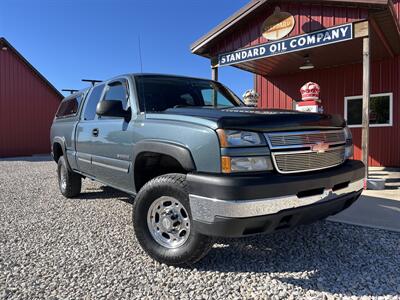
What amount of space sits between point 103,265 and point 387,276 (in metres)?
2.55

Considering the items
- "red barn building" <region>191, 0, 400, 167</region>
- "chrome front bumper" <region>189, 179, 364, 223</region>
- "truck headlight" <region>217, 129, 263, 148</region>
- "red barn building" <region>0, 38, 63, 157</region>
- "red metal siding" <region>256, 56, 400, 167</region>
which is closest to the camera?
"chrome front bumper" <region>189, 179, 364, 223</region>

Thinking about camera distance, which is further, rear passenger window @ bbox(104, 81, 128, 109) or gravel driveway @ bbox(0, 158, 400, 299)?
rear passenger window @ bbox(104, 81, 128, 109)

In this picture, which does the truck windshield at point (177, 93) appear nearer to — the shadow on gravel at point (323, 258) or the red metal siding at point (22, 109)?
the shadow on gravel at point (323, 258)

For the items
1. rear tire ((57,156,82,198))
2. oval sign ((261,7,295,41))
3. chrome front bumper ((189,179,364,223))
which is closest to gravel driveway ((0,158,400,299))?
chrome front bumper ((189,179,364,223))

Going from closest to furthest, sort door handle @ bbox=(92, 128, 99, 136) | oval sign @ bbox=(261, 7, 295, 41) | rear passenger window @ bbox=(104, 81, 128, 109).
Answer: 1. rear passenger window @ bbox=(104, 81, 128, 109)
2. door handle @ bbox=(92, 128, 99, 136)
3. oval sign @ bbox=(261, 7, 295, 41)

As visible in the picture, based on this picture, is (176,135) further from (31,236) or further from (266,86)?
(266,86)

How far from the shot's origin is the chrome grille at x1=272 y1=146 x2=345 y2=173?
110 inches

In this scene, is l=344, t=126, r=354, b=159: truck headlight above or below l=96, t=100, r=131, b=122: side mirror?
below

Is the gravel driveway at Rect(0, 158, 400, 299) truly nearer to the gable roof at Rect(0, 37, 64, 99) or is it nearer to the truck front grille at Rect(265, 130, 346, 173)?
the truck front grille at Rect(265, 130, 346, 173)

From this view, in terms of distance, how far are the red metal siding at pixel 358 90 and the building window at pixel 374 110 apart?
0.11 m

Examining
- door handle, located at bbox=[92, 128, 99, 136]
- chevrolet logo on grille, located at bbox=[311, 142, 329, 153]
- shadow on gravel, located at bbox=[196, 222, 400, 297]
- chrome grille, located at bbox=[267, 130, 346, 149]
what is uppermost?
door handle, located at bbox=[92, 128, 99, 136]

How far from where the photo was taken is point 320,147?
3098mm

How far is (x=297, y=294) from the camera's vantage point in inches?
105

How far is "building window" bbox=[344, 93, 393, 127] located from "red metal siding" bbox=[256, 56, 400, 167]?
0.37ft
